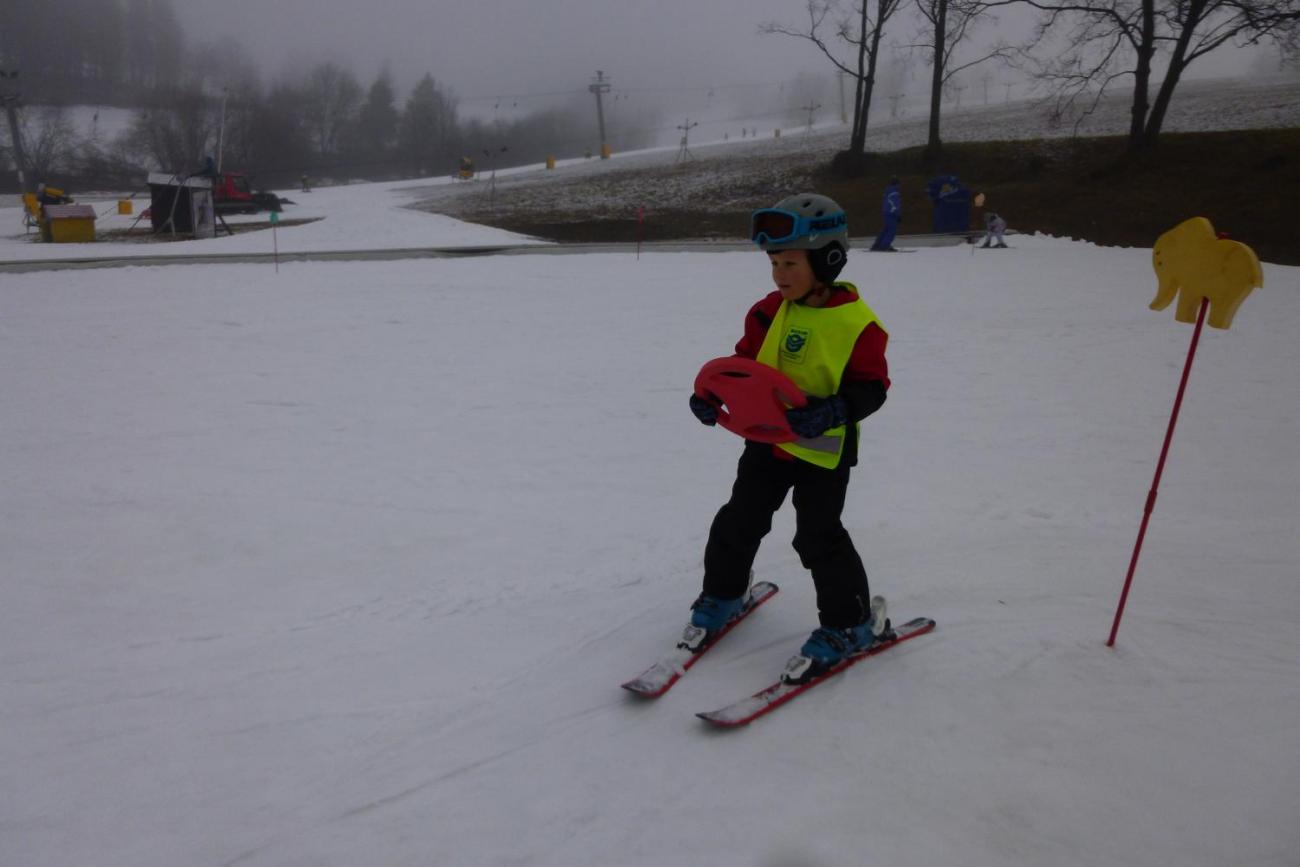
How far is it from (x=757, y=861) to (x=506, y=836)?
788 millimetres

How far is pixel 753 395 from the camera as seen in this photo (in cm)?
323

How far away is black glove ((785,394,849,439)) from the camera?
10.3 ft

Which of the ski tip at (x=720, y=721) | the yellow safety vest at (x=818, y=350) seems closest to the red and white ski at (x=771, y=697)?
the ski tip at (x=720, y=721)

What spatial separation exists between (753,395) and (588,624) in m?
1.56

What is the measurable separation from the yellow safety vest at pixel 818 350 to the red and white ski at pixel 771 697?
88 centimetres

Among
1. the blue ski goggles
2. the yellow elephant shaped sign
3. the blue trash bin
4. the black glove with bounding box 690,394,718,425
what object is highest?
the blue trash bin

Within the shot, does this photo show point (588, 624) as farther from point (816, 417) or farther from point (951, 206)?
point (951, 206)

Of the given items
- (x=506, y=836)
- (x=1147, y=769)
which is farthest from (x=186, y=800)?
(x=1147, y=769)

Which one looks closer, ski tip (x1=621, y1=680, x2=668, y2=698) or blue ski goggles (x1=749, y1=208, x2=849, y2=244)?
blue ski goggles (x1=749, y1=208, x2=849, y2=244)

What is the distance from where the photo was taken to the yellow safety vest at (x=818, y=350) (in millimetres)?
3288

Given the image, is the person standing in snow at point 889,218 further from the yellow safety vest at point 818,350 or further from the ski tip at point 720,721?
the ski tip at point 720,721

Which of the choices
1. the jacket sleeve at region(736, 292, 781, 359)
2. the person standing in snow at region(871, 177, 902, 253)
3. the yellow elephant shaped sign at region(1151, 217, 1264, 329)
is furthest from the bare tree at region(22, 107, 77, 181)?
the yellow elephant shaped sign at region(1151, 217, 1264, 329)

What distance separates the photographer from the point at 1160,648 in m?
3.77

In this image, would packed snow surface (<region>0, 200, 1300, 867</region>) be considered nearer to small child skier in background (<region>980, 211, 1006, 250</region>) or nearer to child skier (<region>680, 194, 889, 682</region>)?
child skier (<region>680, 194, 889, 682</region>)
